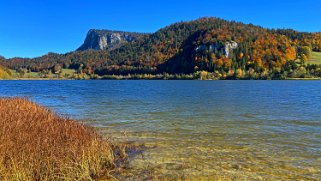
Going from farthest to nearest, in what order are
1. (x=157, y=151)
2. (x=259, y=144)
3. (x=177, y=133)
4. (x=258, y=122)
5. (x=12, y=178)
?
(x=258, y=122), (x=177, y=133), (x=259, y=144), (x=157, y=151), (x=12, y=178)

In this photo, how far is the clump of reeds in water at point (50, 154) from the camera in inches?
403

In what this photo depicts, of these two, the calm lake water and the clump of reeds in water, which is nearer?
the clump of reeds in water

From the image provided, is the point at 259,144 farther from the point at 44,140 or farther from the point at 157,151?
the point at 44,140

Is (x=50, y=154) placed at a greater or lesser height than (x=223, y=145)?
greater

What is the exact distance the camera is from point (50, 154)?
11.4 meters

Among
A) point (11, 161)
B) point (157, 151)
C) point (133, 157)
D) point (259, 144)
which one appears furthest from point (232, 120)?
point (11, 161)

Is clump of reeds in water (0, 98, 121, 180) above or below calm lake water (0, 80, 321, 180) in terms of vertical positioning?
above

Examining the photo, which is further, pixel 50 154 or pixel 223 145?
pixel 223 145

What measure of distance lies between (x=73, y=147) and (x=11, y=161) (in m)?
2.33

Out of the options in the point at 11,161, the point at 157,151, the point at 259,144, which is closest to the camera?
the point at 11,161

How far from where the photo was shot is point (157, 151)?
16.1 m

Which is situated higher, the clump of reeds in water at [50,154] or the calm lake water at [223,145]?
the clump of reeds in water at [50,154]

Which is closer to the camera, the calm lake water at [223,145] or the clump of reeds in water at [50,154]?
the clump of reeds in water at [50,154]

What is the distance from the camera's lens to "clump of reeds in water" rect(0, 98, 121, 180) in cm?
1024
